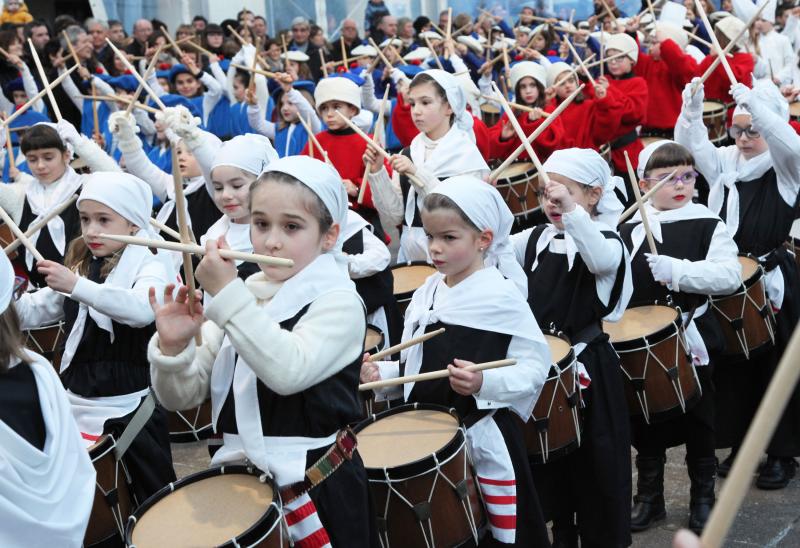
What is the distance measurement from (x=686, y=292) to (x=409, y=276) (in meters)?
1.83

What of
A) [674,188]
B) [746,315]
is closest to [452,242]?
[674,188]

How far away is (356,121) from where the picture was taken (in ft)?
29.9

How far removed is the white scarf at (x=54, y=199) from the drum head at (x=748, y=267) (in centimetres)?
388

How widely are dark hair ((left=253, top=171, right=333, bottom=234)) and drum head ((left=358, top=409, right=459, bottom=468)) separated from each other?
799 mm

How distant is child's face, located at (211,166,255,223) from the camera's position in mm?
4602

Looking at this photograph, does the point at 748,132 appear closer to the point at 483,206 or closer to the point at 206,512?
the point at 483,206

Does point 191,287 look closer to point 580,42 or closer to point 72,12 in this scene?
point 580,42

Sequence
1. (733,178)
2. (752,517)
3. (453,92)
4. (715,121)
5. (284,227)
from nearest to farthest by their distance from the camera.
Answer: (284,227) < (752,517) < (733,178) < (453,92) < (715,121)

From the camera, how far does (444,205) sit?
3736 millimetres

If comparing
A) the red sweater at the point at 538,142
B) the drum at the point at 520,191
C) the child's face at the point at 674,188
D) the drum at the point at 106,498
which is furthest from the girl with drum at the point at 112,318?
the red sweater at the point at 538,142

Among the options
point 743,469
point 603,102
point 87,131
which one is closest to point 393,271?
point 603,102

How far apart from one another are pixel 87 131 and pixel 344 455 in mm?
9188

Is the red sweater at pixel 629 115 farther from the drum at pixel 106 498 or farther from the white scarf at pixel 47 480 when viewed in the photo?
the white scarf at pixel 47 480

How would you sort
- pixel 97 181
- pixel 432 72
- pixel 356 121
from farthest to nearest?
1. pixel 356 121
2. pixel 432 72
3. pixel 97 181
